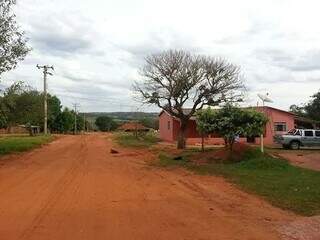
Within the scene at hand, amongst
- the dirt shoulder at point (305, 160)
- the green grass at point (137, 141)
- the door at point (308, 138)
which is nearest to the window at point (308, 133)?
the door at point (308, 138)

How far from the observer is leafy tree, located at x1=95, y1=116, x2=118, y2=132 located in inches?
5645

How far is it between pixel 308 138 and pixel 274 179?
82.3 ft

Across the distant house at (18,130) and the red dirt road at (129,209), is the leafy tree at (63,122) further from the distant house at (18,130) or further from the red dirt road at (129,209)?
the red dirt road at (129,209)

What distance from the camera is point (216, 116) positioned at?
94.4ft

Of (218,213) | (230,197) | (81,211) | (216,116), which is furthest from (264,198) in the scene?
(216,116)

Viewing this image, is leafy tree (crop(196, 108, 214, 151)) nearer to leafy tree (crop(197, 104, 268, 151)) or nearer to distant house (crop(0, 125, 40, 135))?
leafy tree (crop(197, 104, 268, 151))

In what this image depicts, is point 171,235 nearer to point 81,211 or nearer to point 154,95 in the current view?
point 81,211

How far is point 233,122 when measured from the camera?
2817cm

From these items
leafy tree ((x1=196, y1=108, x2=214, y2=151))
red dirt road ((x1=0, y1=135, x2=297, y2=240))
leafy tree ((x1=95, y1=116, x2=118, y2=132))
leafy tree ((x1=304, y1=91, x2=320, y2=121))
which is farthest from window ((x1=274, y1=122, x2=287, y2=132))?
leafy tree ((x1=95, y1=116, x2=118, y2=132))

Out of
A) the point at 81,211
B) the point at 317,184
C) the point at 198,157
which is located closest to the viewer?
the point at 81,211

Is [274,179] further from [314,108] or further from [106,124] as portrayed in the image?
[106,124]

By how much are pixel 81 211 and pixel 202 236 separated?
335 centimetres

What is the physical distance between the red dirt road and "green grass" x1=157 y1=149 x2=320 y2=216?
629 mm

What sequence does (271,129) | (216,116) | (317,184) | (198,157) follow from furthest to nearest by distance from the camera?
(271,129) < (198,157) < (216,116) < (317,184)
